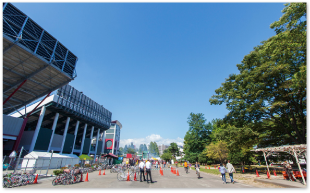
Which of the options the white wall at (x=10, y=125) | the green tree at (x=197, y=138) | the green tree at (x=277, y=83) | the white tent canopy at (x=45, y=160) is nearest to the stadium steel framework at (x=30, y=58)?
the white wall at (x=10, y=125)

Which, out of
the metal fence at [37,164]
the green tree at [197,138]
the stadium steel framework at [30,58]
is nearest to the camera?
the metal fence at [37,164]

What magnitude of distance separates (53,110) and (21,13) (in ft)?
80.7

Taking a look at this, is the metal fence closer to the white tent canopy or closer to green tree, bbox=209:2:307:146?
the white tent canopy

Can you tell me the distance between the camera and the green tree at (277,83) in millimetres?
12052

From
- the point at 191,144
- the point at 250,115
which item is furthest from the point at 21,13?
the point at 191,144

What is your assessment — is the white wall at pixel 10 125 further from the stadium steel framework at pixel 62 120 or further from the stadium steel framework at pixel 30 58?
the stadium steel framework at pixel 30 58

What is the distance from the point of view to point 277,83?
1694 centimetres

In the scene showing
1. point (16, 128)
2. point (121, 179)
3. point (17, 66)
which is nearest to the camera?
point (121, 179)

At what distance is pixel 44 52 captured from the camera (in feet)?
75.4

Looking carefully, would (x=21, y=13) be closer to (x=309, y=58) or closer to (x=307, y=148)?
(x=309, y=58)

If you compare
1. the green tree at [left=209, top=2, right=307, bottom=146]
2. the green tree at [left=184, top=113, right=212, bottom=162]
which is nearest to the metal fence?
the green tree at [left=209, top=2, right=307, bottom=146]

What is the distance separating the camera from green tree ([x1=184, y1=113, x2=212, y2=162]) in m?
Answer: 45.7

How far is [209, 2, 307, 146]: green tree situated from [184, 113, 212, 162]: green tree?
85.8ft

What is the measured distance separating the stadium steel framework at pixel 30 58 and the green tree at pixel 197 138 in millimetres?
40537
